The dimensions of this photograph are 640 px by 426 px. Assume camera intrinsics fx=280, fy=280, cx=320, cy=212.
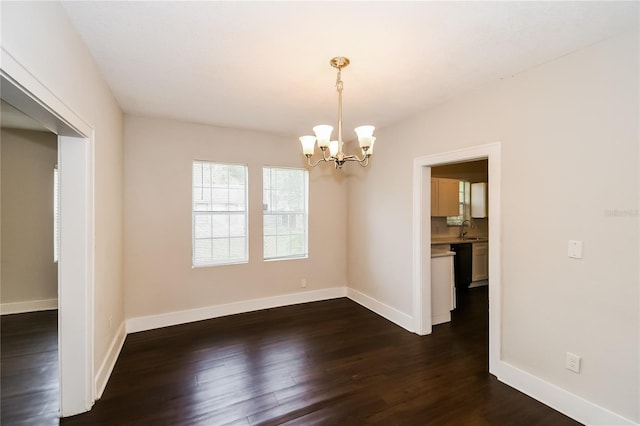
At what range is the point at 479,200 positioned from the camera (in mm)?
5891

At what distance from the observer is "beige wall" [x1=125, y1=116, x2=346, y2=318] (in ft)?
11.3

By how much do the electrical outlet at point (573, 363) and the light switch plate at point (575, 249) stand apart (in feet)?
2.37

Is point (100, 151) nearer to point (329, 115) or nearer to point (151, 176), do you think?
point (151, 176)

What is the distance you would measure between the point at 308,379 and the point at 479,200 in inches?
203

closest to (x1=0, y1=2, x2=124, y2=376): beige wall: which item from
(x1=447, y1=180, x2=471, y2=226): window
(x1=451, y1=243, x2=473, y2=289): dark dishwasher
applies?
(x1=451, y1=243, x2=473, y2=289): dark dishwasher

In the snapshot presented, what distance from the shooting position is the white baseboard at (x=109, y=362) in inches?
87.3

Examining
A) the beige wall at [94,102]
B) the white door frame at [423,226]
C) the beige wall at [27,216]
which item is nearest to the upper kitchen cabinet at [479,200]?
the white door frame at [423,226]

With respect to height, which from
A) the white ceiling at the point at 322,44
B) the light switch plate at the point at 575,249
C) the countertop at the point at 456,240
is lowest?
the countertop at the point at 456,240

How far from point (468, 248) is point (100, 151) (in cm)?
562

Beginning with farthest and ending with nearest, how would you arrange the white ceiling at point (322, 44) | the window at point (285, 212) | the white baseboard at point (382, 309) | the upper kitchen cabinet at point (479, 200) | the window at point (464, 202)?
the window at point (464, 202), the upper kitchen cabinet at point (479, 200), the window at point (285, 212), the white baseboard at point (382, 309), the white ceiling at point (322, 44)

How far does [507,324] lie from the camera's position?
8.13 ft

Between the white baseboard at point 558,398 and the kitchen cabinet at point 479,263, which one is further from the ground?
the kitchen cabinet at point 479,263

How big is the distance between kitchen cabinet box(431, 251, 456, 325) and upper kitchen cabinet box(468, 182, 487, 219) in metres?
2.70

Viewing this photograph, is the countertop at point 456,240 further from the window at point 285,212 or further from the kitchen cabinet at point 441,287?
the window at point 285,212
